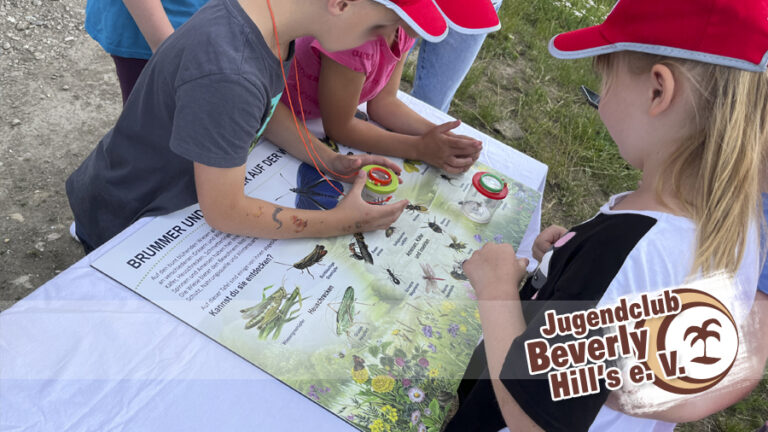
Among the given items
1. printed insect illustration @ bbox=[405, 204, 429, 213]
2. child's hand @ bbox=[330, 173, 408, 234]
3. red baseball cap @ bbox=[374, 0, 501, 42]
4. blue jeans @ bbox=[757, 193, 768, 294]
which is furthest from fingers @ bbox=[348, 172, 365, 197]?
blue jeans @ bbox=[757, 193, 768, 294]

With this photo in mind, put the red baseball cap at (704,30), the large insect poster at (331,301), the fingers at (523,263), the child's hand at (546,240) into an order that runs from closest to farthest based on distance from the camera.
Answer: the red baseball cap at (704,30)
the large insect poster at (331,301)
the fingers at (523,263)
the child's hand at (546,240)

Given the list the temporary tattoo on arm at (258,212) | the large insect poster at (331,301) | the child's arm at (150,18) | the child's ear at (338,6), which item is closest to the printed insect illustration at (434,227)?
the large insect poster at (331,301)

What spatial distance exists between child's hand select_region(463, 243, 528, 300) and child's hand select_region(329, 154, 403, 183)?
1.08ft

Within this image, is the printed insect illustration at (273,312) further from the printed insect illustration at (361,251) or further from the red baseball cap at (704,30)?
the red baseball cap at (704,30)

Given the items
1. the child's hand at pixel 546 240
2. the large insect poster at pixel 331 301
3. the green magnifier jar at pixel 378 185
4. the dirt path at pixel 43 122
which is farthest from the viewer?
the dirt path at pixel 43 122

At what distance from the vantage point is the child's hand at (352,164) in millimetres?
1138

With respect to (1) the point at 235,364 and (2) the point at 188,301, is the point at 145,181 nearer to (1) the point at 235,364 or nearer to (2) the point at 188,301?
(2) the point at 188,301

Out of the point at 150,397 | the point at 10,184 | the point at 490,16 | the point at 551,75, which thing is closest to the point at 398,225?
the point at 490,16

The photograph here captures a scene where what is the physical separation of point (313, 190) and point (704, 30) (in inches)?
28.3

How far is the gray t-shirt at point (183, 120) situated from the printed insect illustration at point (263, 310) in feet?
0.73

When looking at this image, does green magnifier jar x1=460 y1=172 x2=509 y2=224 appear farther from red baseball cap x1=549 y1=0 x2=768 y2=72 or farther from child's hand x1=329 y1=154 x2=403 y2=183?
red baseball cap x1=549 y1=0 x2=768 y2=72

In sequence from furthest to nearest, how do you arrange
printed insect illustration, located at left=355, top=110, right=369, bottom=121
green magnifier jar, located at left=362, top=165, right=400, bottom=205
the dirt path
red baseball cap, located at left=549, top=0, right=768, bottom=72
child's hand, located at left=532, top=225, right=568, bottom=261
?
the dirt path < printed insect illustration, located at left=355, top=110, right=369, bottom=121 < green magnifier jar, located at left=362, top=165, right=400, bottom=205 < child's hand, located at left=532, top=225, right=568, bottom=261 < red baseball cap, located at left=549, top=0, right=768, bottom=72

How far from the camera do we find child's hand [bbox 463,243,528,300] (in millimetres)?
830

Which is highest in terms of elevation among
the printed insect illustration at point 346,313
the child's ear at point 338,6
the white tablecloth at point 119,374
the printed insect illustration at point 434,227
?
the child's ear at point 338,6
